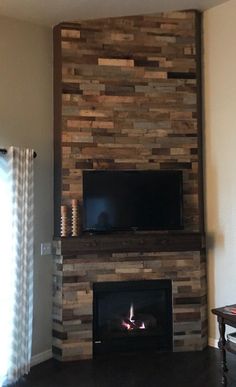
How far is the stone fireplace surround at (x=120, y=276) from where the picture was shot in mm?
3645

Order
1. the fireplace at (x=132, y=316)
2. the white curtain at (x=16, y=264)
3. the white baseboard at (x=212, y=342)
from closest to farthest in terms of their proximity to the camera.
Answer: the white curtain at (x=16, y=264)
the fireplace at (x=132, y=316)
the white baseboard at (x=212, y=342)

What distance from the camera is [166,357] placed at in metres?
3.67

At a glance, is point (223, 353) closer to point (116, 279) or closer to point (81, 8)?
point (116, 279)

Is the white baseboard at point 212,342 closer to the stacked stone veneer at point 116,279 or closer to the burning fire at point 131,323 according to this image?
the stacked stone veneer at point 116,279

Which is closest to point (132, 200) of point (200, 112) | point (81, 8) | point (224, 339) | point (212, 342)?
point (200, 112)

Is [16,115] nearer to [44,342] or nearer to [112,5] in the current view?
[112,5]

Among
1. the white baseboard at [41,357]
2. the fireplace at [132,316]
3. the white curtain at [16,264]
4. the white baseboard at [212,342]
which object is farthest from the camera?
the white baseboard at [212,342]

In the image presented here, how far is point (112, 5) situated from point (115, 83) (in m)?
0.68

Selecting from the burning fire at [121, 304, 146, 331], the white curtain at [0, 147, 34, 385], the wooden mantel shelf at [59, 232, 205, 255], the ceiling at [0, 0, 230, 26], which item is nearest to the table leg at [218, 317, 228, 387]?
the wooden mantel shelf at [59, 232, 205, 255]

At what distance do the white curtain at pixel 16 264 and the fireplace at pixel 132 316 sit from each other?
646mm

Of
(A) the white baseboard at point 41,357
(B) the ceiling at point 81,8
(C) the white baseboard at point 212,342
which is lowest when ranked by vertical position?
(A) the white baseboard at point 41,357

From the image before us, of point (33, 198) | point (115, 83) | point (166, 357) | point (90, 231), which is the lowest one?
point (166, 357)

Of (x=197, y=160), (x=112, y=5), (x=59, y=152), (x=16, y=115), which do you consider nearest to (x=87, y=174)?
(x=59, y=152)

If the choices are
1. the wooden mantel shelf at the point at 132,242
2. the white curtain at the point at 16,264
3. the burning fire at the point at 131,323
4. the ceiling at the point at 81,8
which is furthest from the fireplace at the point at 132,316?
the ceiling at the point at 81,8
